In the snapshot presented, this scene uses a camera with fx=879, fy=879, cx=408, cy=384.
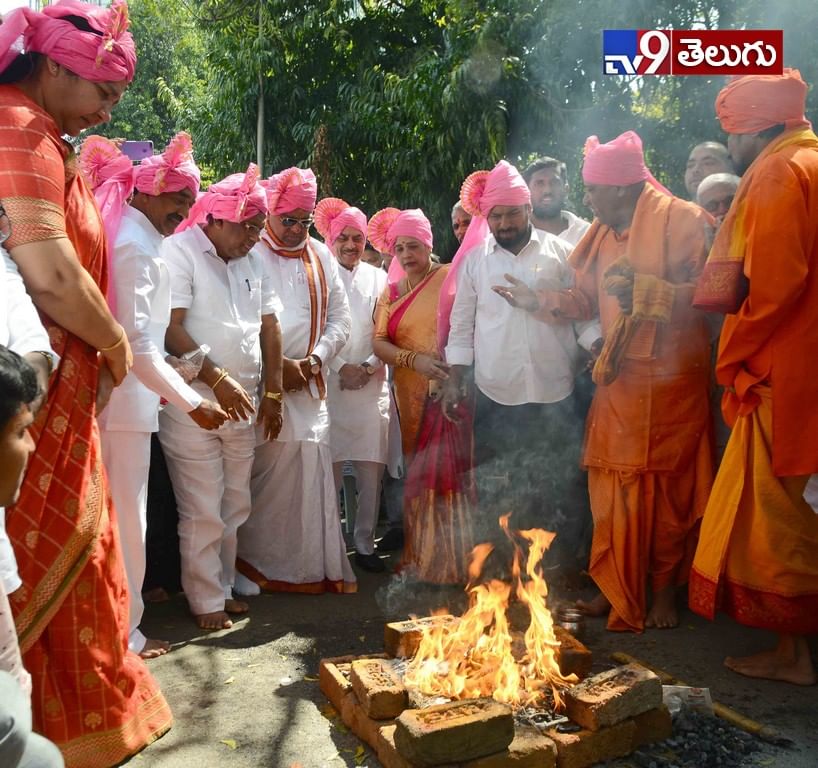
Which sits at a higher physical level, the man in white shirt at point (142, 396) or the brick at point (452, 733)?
the man in white shirt at point (142, 396)

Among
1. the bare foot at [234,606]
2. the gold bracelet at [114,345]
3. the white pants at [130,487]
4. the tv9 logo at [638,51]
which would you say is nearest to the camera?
the gold bracelet at [114,345]

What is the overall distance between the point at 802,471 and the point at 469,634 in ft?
5.17

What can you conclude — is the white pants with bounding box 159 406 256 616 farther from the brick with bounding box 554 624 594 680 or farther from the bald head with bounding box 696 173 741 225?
the bald head with bounding box 696 173 741 225

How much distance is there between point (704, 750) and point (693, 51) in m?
5.49

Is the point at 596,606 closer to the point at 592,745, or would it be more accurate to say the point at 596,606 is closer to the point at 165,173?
the point at 592,745

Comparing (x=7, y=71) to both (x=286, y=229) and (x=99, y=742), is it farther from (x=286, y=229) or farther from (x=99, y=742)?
(x=286, y=229)

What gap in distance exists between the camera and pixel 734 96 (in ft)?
13.2

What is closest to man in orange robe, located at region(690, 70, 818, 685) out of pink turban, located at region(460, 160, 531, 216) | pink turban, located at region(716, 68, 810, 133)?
pink turban, located at region(716, 68, 810, 133)

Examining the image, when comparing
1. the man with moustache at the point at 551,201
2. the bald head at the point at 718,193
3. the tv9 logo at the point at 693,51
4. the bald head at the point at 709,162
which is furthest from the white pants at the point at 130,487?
the tv9 logo at the point at 693,51

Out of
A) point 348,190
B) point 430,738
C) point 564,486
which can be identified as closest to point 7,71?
point 430,738

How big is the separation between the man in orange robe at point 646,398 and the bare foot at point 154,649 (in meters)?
2.30

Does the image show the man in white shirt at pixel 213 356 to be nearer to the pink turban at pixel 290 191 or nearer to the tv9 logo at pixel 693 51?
the pink turban at pixel 290 191

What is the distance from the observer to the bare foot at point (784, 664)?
153 inches

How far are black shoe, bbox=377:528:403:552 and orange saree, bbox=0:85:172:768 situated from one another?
3.43 metres
